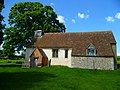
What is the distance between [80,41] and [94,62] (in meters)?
5.45

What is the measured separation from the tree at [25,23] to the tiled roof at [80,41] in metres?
6.01

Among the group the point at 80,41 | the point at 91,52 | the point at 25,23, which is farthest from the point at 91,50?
the point at 25,23

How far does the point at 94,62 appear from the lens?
37.0 metres

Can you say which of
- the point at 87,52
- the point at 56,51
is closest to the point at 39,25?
the point at 56,51

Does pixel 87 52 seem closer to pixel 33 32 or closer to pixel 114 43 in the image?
pixel 114 43

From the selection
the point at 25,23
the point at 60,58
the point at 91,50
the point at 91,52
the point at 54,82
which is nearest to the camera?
the point at 54,82

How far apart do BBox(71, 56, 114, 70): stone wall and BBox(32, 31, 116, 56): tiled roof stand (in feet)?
2.79

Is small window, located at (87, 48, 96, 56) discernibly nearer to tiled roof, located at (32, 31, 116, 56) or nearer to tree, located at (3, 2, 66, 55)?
tiled roof, located at (32, 31, 116, 56)

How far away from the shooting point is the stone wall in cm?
3597

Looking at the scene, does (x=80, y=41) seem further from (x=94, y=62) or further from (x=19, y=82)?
(x=19, y=82)

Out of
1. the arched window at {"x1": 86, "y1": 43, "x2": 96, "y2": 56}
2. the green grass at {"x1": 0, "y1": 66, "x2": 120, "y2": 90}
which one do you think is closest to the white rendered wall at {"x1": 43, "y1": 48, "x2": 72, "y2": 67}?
the arched window at {"x1": 86, "y1": 43, "x2": 96, "y2": 56}

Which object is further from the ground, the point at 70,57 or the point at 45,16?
the point at 45,16

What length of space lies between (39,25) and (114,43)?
20357mm

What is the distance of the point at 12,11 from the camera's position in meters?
53.0
